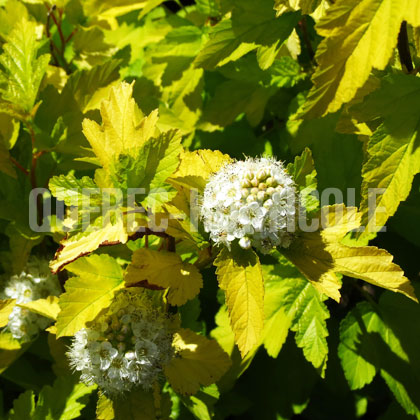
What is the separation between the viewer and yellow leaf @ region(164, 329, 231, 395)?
46.4 inches

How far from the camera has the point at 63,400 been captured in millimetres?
1286

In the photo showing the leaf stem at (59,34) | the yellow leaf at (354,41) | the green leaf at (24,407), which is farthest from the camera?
the leaf stem at (59,34)

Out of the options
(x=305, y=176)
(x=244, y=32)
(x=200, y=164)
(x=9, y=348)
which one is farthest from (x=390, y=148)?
(x=9, y=348)

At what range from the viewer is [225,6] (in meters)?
1.33

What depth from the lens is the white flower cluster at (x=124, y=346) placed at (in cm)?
106

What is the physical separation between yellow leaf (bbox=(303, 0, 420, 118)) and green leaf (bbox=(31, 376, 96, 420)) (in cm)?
93

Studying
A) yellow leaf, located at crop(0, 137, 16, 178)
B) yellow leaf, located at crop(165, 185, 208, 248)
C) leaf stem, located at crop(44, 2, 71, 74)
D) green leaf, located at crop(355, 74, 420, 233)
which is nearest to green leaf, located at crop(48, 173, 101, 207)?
yellow leaf, located at crop(165, 185, 208, 248)

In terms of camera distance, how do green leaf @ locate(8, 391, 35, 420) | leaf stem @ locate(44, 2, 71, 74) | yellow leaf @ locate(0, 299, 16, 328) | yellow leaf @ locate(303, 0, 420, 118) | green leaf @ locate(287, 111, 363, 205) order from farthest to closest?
leaf stem @ locate(44, 2, 71, 74), green leaf @ locate(287, 111, 363, 205), green leaf @ locate(8, 391, 35, 420), yellow leaf @ locate(0, 299, 16, 328), yellow leaf @ locate(303, 0, 420, 118)

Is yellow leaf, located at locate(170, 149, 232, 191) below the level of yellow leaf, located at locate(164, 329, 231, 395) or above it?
above

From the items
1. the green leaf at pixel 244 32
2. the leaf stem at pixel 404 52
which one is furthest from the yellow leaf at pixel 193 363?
the leaf stem at pixel 404 52

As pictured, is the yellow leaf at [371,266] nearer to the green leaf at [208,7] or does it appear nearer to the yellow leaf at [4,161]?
the yellow leaf at [4,161]

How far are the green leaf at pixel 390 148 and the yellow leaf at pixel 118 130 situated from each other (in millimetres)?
428

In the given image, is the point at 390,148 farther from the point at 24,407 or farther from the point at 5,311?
the point at 24,407

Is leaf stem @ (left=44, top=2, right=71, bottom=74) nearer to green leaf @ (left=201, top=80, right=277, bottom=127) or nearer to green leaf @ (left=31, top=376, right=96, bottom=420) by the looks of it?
green leaf @ (left=201, top=80, right=277, bottom=127)
